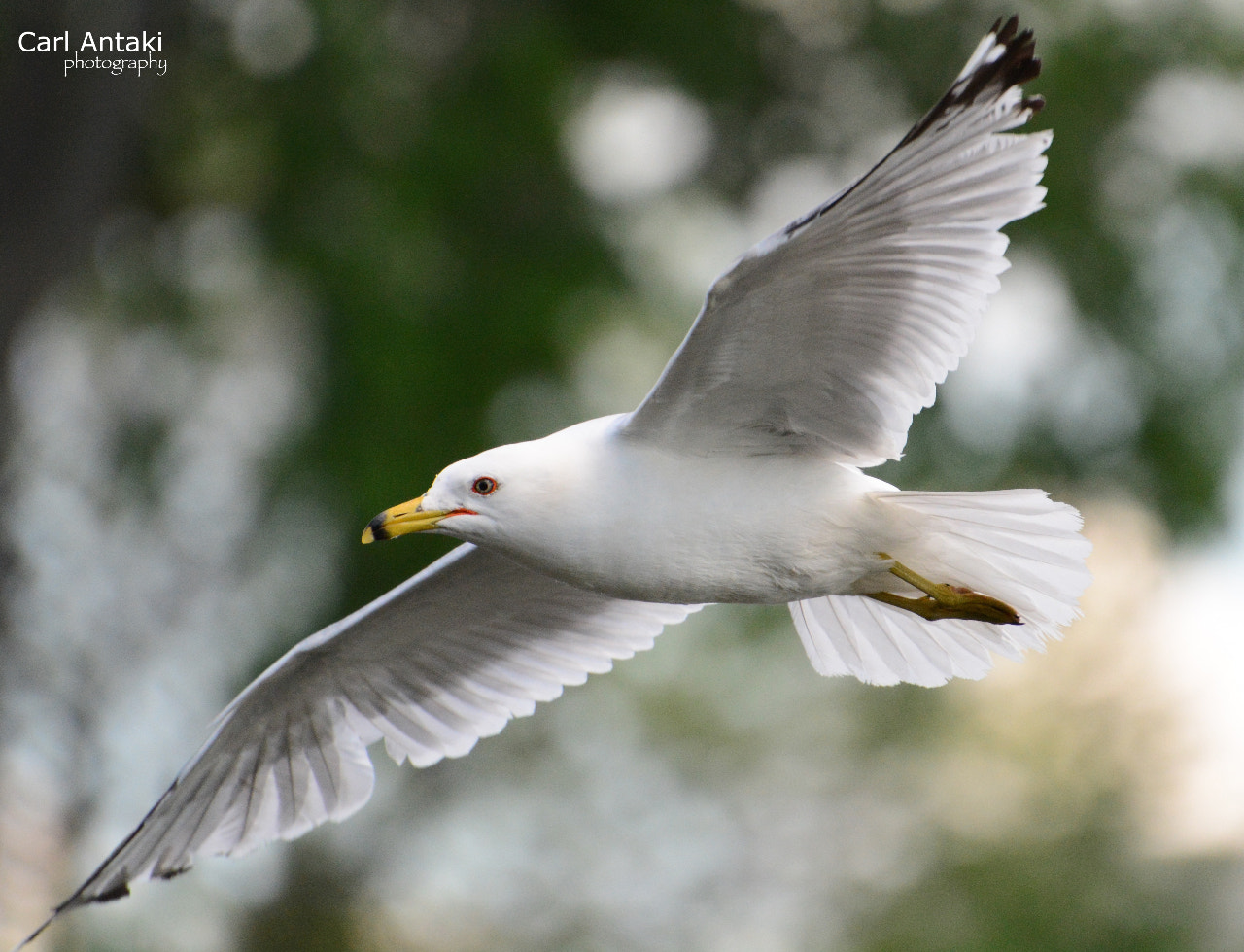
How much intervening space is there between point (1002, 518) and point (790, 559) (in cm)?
38

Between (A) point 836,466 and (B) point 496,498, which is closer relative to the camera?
(B) point 496,498

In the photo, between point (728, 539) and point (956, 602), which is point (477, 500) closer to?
point (728, 539)

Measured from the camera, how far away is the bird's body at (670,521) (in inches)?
95.1

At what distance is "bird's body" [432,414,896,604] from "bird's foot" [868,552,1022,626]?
0.08 metres

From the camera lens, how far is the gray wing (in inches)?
84.7

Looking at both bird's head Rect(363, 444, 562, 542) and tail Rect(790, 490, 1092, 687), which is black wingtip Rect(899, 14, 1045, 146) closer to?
tail Rect(790, 490, 1092, 687)

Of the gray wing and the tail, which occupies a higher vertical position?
the gray wing

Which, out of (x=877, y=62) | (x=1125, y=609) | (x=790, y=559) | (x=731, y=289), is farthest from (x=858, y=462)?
(x=877, y=62)

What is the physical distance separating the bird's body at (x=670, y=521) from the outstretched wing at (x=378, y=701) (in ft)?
2.09

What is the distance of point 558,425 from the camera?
5840mm

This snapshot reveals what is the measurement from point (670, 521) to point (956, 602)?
0.53 m

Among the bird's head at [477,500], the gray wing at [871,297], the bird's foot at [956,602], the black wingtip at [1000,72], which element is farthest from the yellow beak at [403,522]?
the black wingtip at [1000,72]

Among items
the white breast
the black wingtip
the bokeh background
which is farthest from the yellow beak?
the bokeh background

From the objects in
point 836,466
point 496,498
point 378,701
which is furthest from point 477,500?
point 378,701
